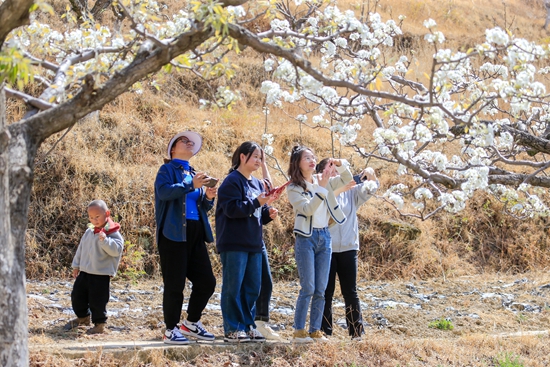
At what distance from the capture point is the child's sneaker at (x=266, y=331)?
6215 millimetres

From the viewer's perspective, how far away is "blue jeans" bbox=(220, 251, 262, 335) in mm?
5891

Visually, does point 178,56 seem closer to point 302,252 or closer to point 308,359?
point 302,252

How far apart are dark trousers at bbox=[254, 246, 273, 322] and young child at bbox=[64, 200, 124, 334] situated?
1.41 m

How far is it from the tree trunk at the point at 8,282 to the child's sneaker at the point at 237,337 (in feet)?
6.81

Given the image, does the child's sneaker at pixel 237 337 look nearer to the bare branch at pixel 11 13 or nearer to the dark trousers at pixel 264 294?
the dark trousers at pixel 264 294

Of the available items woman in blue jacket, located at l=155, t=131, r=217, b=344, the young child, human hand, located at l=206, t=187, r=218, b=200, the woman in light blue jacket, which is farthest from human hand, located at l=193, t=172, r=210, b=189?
the woman in light blue jacket

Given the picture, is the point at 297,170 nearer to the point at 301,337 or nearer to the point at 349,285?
the point at 349,285

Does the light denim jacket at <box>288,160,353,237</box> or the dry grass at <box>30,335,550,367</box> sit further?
the light denim jacket at <box>288,160,353,237</box>

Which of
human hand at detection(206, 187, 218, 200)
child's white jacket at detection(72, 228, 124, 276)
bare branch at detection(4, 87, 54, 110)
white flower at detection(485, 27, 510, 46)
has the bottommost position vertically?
child's white jacket at detection(72, 228, 124, 276)

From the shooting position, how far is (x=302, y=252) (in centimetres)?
611

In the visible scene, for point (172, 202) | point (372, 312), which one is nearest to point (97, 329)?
point (172, 202)

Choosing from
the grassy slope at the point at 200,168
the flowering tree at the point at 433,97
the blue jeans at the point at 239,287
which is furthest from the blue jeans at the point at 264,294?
the grassy slope at the point at 200,168

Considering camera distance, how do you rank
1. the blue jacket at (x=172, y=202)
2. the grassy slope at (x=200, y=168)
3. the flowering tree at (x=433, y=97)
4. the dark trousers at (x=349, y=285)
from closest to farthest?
the flowering tree at (x=433, y=97)
the blue jacket at (x=172, y=202)
the dark trousers at (x=349, y=285)
the grassy slope at (x=200, y=168)

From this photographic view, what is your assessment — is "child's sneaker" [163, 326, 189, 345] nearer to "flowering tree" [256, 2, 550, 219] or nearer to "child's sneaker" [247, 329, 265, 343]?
"child's sneaker" [247, 329, 265, 343]
